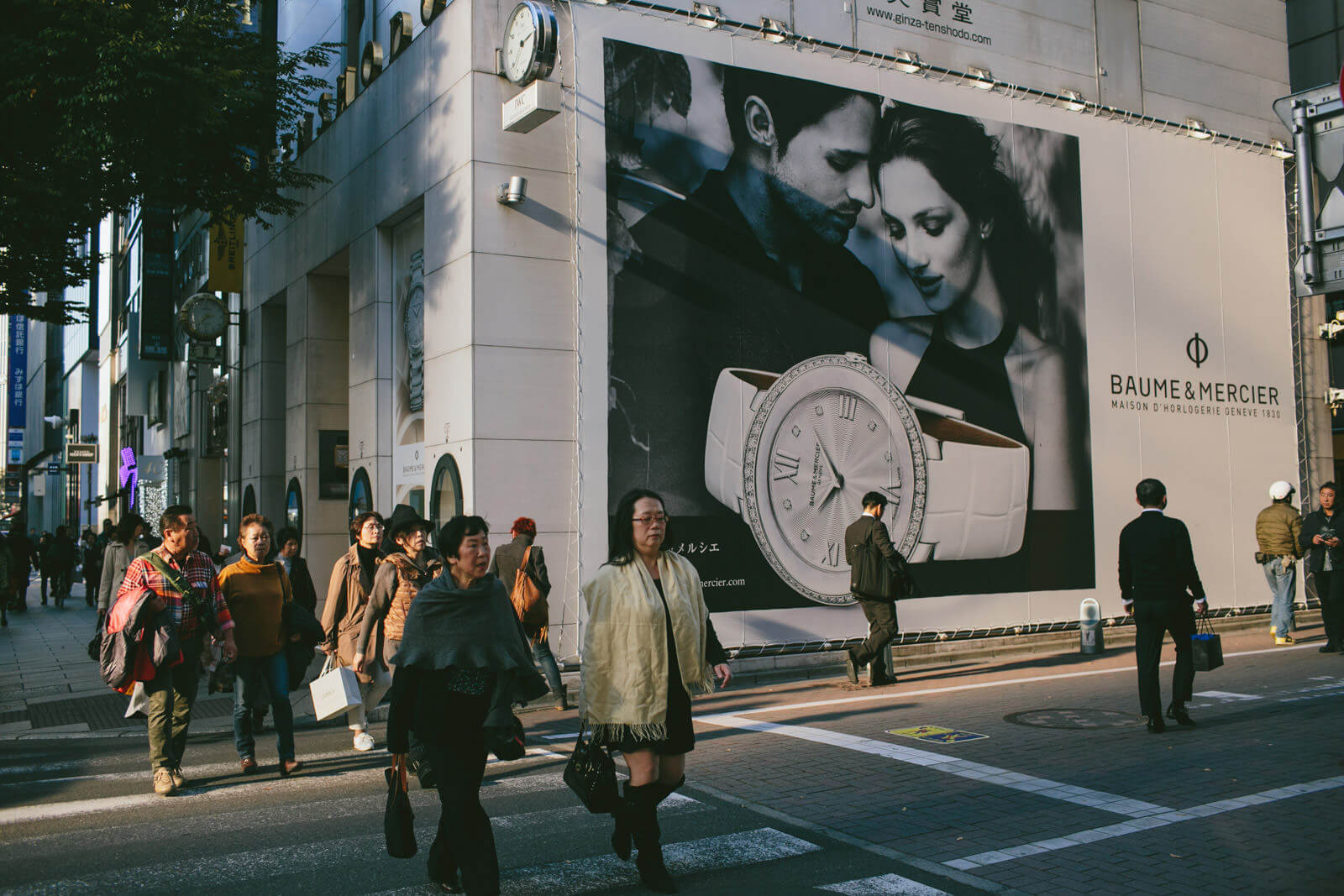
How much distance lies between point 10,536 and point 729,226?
69.8 ft

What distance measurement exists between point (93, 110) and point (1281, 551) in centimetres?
1504

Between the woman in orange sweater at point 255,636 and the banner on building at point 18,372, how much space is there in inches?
3192

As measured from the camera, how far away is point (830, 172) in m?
13.8

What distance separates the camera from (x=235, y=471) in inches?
837

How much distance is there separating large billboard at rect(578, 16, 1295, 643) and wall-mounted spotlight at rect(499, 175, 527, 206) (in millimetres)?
702

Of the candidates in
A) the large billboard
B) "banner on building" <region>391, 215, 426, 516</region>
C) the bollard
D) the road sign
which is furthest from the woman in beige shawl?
the road sign

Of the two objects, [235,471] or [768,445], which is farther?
[235,471]

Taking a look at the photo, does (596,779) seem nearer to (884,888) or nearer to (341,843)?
(884,888)

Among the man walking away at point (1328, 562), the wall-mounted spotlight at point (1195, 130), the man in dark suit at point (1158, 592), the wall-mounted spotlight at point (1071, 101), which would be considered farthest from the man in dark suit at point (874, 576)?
the wall-mounted spotlight at point (1195, 130)

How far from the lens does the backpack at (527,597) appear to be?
31.9ft

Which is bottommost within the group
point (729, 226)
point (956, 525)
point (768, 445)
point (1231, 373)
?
point (956, 525)

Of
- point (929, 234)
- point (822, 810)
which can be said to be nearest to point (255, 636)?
point (822, 810)

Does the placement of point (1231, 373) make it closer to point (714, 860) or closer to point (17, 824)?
point (714, 860)

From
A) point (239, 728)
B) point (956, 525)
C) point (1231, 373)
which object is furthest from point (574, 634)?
point (1231, 373)
